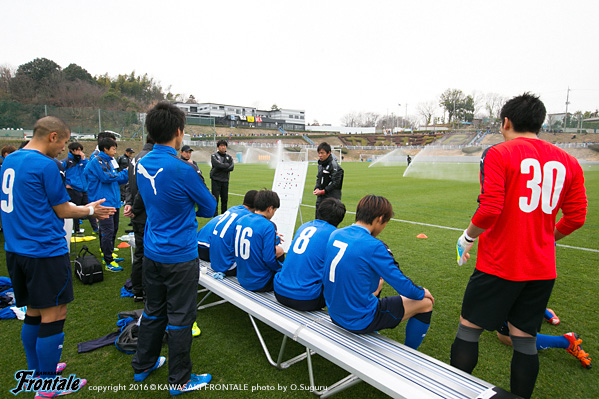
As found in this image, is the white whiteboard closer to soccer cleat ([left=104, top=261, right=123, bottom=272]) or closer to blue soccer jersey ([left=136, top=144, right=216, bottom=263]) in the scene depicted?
soccer cleat ([left=104, top=261, right=123, bottom=272])

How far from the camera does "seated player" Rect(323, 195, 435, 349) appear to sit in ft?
7.71

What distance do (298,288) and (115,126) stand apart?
25.4 m

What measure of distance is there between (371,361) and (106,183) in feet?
16.9

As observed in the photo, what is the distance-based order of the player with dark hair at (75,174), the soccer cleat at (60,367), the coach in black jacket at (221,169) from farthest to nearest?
the coach in black jacket at (221,169) < the player with dark hair at (75,174) < the soccer cleat at (60,367)

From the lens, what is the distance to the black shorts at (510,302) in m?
2.09

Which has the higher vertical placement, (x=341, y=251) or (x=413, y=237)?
(x=341, y=251)

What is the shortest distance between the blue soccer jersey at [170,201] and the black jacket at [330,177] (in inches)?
166

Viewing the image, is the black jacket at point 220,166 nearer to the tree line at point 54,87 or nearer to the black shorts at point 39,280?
the black shorts at point 39,280

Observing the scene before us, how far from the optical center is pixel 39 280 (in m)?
2.39

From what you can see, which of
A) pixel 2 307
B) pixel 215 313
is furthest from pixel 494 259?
pixel 2 307

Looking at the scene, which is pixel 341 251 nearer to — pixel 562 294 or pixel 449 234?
pixel 562 294

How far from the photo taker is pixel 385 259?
2.35 metres

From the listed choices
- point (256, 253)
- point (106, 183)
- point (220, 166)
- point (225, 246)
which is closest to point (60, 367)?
point (225, 246)

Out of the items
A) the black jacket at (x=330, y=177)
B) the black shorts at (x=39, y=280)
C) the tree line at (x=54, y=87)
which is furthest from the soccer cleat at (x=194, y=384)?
the tree line at (x=54, y=87)
